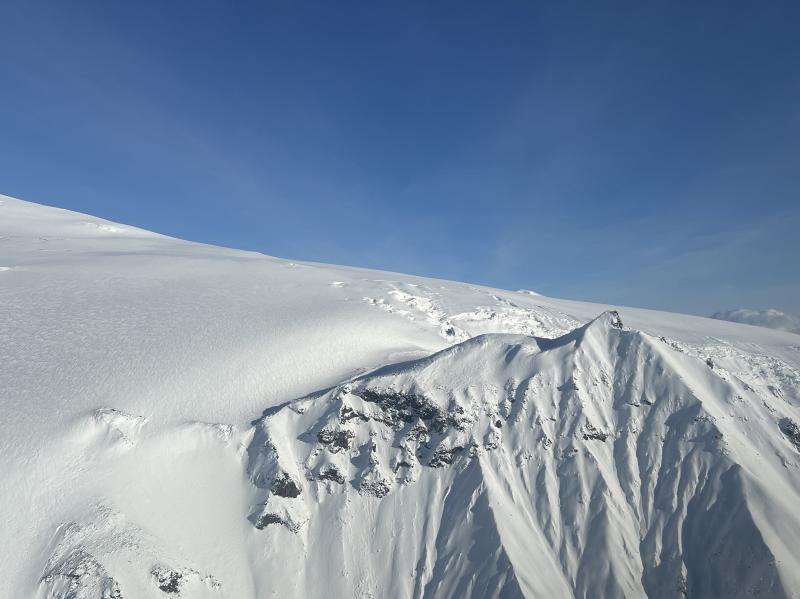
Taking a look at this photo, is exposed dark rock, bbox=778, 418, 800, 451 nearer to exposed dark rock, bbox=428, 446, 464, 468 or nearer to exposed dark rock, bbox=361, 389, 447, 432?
exposed dark rock, bbox=428, 446, 464, 468

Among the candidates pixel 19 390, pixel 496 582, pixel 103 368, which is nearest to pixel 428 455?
pixel 496 582

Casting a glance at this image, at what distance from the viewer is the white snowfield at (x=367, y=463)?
130 ft

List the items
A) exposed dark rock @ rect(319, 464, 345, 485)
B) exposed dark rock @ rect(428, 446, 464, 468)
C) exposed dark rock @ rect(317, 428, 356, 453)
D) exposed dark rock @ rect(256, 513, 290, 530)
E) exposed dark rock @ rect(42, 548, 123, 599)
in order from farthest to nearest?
1. exposed dark rock @ rect(428, 446, 464, 468)
2. exposed dark rock @ rect(317, 428, 356, 453)
3. exposed dark rock @ rect(319, 464, 345, 485)
4. exposed dark rock @ rect(256, 513, 290, 530)
5. exposed dark rock @ rect(42, 548, 123, 599)

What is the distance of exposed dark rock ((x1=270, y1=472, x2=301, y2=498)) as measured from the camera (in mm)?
45341

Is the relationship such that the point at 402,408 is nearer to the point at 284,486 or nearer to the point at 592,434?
the point at 284,486

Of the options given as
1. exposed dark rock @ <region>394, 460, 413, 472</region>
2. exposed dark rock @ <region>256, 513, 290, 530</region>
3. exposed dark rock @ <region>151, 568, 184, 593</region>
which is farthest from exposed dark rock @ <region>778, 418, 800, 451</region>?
exposed dark rock @ <region>151, 568, 184, 593</region>

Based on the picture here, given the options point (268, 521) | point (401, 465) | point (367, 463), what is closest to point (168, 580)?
point (268, 521)

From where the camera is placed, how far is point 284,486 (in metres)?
45.5

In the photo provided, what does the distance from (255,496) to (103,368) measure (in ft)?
70.6

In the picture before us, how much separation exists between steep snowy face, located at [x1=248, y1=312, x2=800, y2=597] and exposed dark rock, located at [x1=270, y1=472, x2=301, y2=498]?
0.13 m

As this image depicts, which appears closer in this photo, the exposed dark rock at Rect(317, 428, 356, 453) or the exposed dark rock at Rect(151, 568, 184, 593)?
the exposed dark rock at Rect(151, 568, 184, 593)

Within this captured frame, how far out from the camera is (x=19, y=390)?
46.1 metres

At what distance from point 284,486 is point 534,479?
2461 cm

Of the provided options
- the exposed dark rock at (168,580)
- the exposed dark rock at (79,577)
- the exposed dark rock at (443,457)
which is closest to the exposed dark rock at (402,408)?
the exposed dark rock at (443,457)
